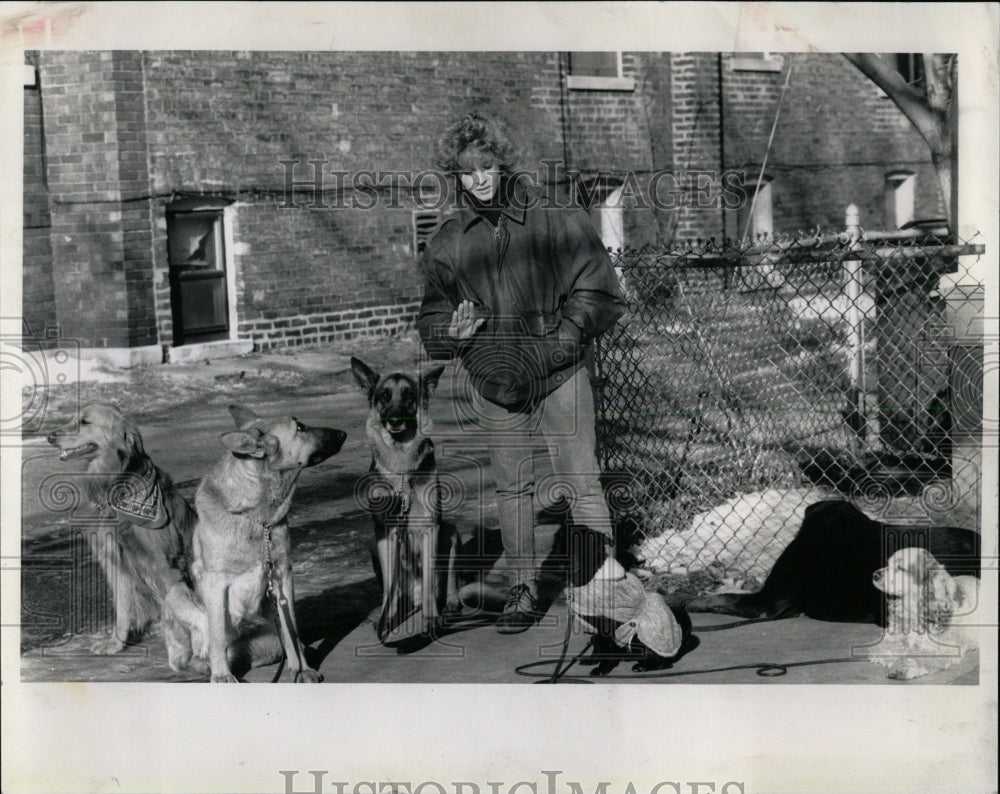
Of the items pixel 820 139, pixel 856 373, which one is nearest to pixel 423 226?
pixel 856 373

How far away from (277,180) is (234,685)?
6.21 metres

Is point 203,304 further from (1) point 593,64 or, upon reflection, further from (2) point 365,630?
(2) point 365,630

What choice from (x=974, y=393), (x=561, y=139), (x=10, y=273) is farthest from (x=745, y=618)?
(x=561, y=139)

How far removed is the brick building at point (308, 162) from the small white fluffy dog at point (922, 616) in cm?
525

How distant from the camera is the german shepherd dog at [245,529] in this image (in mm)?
4844

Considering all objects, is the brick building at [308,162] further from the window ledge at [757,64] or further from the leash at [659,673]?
the leash at [659,673]

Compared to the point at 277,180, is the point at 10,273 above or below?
below

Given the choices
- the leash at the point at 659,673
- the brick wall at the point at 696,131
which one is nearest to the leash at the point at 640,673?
the leash at the point at 659,673

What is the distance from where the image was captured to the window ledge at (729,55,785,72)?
43.4ft

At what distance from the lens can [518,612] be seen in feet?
18.2

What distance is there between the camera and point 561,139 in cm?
1216

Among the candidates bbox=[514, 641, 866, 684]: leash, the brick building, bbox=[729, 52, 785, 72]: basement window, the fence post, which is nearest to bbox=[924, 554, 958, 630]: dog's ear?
bbox=[514, 641, 866, 684]: leash

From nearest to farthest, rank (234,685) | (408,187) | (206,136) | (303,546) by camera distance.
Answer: (234,685) → (303,546) → (206,136) → (408,187)

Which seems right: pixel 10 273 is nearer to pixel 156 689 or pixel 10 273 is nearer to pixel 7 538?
pixel 7 538
